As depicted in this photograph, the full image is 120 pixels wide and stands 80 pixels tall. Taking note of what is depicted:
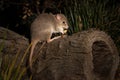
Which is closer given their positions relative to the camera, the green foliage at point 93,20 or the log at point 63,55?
the log at point 63,55

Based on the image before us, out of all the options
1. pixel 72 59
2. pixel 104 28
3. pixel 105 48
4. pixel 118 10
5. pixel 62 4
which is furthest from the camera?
pixel 62 4

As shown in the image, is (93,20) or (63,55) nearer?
(63,55)

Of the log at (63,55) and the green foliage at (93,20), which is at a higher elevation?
the green foliage at (93,20)

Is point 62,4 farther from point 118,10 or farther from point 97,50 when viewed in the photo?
point 97,50

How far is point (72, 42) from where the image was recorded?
618cm

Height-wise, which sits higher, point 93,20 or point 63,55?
point 93,20

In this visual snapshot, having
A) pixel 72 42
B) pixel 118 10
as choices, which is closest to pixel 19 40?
pixel 72 42

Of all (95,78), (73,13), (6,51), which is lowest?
(95,78)

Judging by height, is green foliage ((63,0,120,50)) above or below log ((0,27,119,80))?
above

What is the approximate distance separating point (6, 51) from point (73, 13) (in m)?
2.82

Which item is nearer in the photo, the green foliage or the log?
the log

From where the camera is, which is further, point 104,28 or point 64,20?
point 104,28

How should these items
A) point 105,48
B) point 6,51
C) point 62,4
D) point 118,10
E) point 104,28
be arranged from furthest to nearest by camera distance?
point 62,4
point 118,10
point 104,28
point 105,48
point 6,51

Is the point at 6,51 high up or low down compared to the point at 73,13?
down
